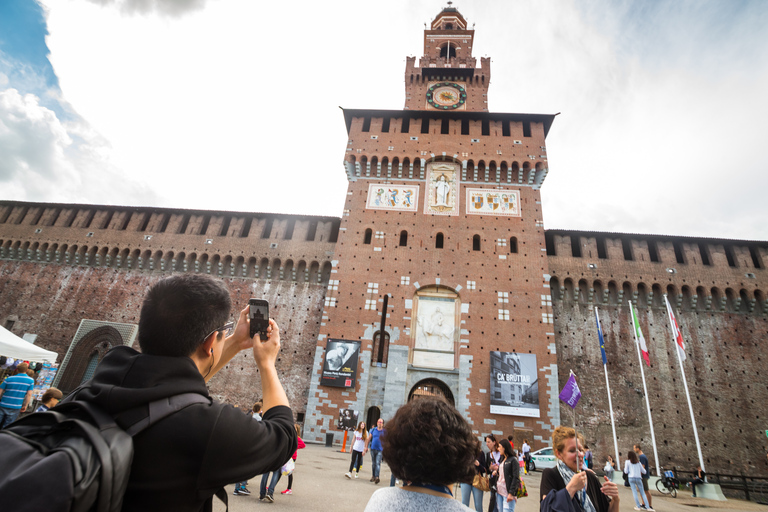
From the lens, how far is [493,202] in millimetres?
21875

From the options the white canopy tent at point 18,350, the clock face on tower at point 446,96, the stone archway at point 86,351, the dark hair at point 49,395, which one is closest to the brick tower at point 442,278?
the clock face on tower at point 446,96

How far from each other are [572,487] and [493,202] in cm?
1984

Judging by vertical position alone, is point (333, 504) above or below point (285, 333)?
below

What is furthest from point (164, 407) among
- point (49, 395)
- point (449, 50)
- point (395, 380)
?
point (449, 50)

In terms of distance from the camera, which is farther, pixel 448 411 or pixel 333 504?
pixel 333 504

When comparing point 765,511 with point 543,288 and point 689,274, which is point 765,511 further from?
point 689,274

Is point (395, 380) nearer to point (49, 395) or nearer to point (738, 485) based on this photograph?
point (49, 395)

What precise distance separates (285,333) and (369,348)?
5.66 meters

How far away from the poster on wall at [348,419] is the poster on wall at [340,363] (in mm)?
1141

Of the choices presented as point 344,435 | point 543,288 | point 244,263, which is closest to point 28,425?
point 344,435

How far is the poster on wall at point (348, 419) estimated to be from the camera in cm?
1741

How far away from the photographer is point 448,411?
1927 millimetres

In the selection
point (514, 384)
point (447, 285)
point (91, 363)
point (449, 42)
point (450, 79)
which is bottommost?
point (91, 363)

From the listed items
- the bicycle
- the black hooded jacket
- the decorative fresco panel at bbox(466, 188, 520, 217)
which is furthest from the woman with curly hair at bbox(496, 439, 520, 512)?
the decorative fresco panel at bbox(466, 188, 520, 217)
